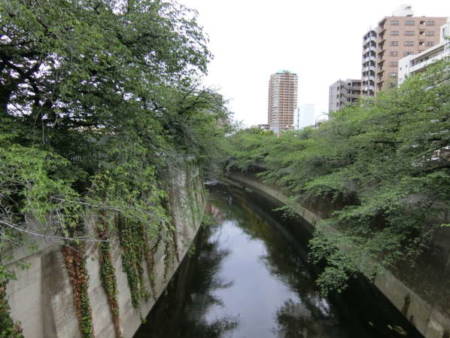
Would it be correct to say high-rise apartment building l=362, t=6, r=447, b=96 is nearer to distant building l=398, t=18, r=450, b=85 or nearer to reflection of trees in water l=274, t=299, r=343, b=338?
distant building l=398, t=18, r=450, b=85

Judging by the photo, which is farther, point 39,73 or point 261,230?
point 261,230

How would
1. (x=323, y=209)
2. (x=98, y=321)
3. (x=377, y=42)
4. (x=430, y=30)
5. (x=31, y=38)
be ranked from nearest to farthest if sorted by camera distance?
(x=31, y=38), (x=98, y=321), (x=323, y=209), (x=430, y=30), (x=377, y=42)

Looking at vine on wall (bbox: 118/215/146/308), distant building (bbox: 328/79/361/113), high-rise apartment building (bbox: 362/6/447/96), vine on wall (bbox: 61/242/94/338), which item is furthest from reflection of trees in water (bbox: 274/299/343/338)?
distant building (bbox: 328/79/361/113)

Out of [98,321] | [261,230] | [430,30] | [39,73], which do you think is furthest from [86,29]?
[430,30]

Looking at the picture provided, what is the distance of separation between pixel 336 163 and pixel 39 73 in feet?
41.4

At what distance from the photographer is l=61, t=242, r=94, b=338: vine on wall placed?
4875 millimetres

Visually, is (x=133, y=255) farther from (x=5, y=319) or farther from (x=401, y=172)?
(x=401, y=172)

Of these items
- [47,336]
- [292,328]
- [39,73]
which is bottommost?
[292,328]

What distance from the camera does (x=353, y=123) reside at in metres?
10.6

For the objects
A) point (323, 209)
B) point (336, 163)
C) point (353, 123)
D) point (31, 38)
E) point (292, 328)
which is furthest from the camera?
point (323, 209)

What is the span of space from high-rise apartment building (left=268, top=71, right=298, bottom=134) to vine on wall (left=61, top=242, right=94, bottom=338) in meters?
80.4

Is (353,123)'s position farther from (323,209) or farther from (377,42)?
(377,42)

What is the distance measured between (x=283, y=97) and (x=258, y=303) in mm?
81958

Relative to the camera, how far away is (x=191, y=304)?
866 cm
